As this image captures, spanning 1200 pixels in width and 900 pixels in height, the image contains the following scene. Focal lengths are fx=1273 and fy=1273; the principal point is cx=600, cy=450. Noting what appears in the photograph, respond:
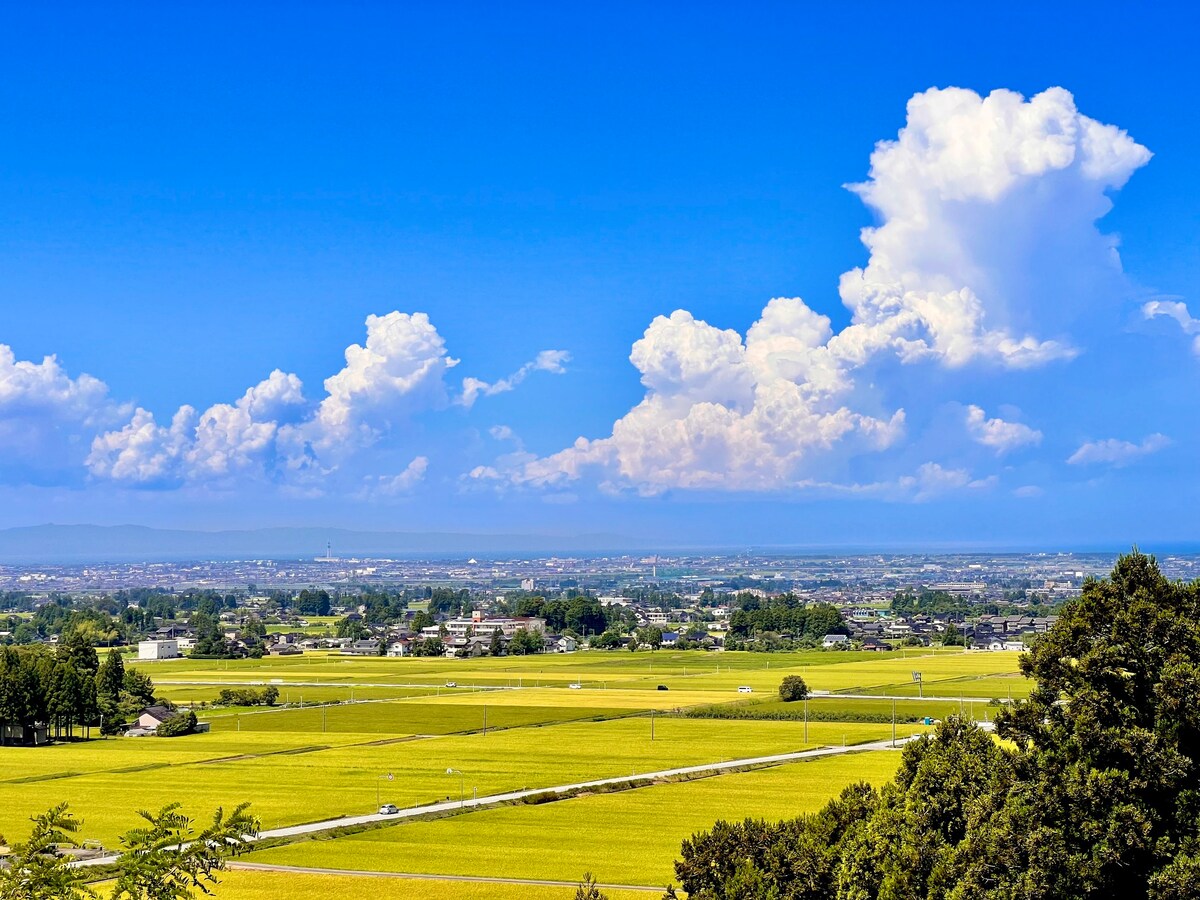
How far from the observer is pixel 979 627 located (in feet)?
510

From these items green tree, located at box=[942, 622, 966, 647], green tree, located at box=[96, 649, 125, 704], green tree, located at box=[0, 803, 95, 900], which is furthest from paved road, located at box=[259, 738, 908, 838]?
green tree, located at box=[942, 622, 966, 647]

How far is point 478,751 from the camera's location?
191 feet

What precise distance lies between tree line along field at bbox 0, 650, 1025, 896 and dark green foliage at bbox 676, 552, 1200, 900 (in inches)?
388

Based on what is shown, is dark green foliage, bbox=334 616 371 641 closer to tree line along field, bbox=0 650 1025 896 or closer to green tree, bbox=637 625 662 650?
green tree, bbox=637 625 662 650

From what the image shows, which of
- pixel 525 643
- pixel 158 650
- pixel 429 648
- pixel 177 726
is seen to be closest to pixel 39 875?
pixel 177 726

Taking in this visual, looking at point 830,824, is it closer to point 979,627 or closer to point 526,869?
point 526,869

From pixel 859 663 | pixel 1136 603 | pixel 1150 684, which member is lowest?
pixel 859 663

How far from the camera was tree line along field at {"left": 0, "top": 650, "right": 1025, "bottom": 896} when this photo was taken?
41312mm

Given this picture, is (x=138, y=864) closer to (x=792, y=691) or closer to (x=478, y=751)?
(x=478, y=751)

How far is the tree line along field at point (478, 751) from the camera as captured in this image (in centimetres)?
4131

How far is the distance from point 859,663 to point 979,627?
1786 inches

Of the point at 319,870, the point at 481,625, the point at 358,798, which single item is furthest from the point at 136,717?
the point at 481,625

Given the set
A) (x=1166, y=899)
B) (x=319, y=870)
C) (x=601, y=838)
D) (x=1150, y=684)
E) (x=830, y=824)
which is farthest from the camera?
(x=601, y=838)

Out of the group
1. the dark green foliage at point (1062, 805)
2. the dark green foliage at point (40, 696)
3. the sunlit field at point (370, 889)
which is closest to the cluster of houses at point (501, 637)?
the dark green foliage at point (40, 696)
